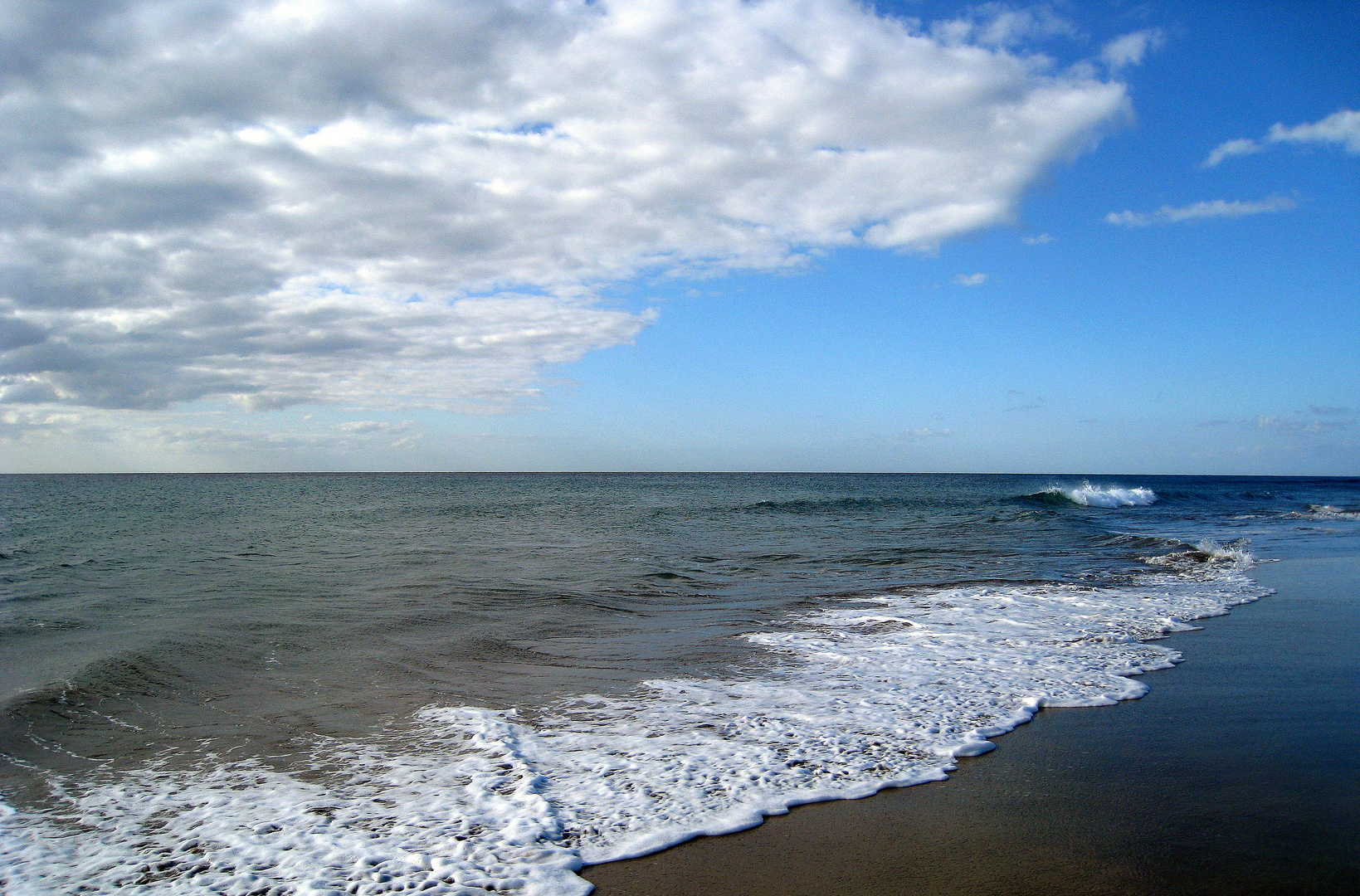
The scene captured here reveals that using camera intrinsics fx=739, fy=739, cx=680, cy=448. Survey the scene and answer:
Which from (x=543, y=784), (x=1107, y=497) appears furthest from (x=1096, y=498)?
(x=543, y=784)

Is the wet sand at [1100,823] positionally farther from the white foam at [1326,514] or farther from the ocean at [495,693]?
the white foam at [1326,514]

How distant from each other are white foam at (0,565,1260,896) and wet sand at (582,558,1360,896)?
0.87ft

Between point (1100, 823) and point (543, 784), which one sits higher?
point (1100, 823)

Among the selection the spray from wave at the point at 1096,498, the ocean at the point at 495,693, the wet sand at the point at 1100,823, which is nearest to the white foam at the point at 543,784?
the ocean at the point at 495,693

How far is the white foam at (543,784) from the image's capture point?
386 centimetres

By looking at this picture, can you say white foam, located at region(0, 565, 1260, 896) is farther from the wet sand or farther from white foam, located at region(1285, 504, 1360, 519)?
white foam, located at region(1285, 504, 1360, 519)

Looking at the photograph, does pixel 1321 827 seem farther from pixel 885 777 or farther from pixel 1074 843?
pixel 885 777

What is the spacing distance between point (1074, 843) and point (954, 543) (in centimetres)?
1799

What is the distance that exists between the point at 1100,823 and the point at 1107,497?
152 feet

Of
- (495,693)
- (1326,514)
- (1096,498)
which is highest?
(1096,498)

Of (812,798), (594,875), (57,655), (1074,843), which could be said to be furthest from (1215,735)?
(57,655)

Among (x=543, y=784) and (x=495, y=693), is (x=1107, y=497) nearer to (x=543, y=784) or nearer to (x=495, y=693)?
(x=495, y=693)

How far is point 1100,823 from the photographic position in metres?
4.16

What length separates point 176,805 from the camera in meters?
4.61
